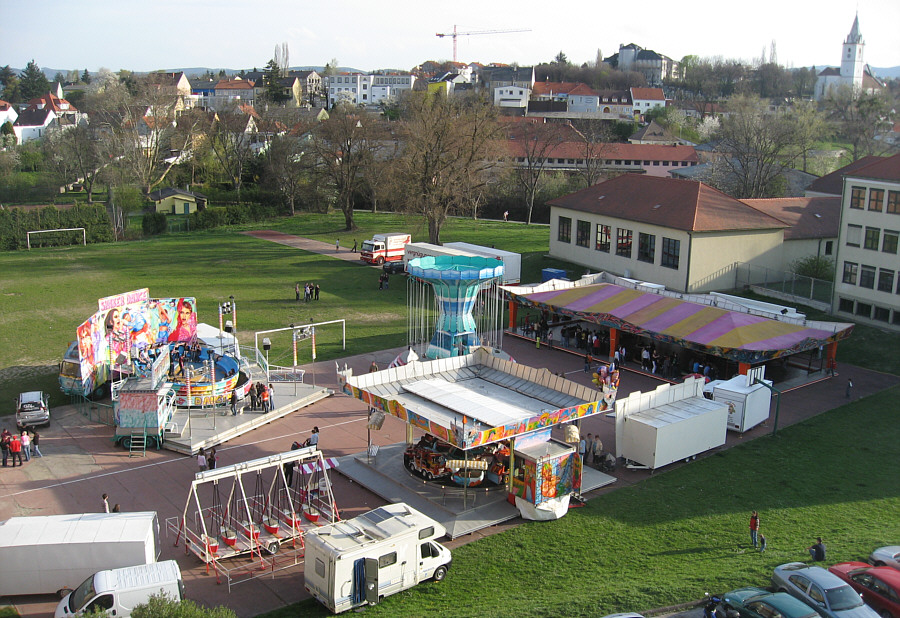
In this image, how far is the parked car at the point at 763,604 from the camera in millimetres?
15812

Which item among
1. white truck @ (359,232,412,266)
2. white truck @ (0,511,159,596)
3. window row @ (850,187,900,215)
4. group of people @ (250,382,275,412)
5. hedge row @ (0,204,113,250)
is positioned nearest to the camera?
white truck @ (0,511,159,596)

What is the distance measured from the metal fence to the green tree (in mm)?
168196

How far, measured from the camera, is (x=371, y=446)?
25.2 meters

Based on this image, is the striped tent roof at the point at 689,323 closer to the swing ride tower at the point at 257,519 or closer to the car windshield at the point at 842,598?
the car windshield at the point at 842,598

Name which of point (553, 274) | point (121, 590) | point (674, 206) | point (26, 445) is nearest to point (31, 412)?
point (26, 445)

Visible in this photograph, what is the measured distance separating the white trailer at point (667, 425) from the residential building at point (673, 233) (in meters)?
18.3

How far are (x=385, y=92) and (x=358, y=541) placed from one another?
18334 cm

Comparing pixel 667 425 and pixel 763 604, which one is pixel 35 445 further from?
pixel 763 604

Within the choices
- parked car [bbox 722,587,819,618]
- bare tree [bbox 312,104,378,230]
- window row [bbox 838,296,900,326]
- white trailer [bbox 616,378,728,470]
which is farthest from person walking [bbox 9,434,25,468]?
bare tree [bbox 312,104,378,230]

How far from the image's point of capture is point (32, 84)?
169125mm

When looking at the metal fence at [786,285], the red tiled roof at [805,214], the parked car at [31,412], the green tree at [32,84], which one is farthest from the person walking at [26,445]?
the green tree at [32,84]

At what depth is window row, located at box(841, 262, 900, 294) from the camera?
3849cm

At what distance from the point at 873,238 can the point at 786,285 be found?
6.25m

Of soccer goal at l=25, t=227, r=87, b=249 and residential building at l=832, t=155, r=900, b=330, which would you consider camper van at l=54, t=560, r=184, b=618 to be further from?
soccer goal at l=25, t=227, r=87, b=249
